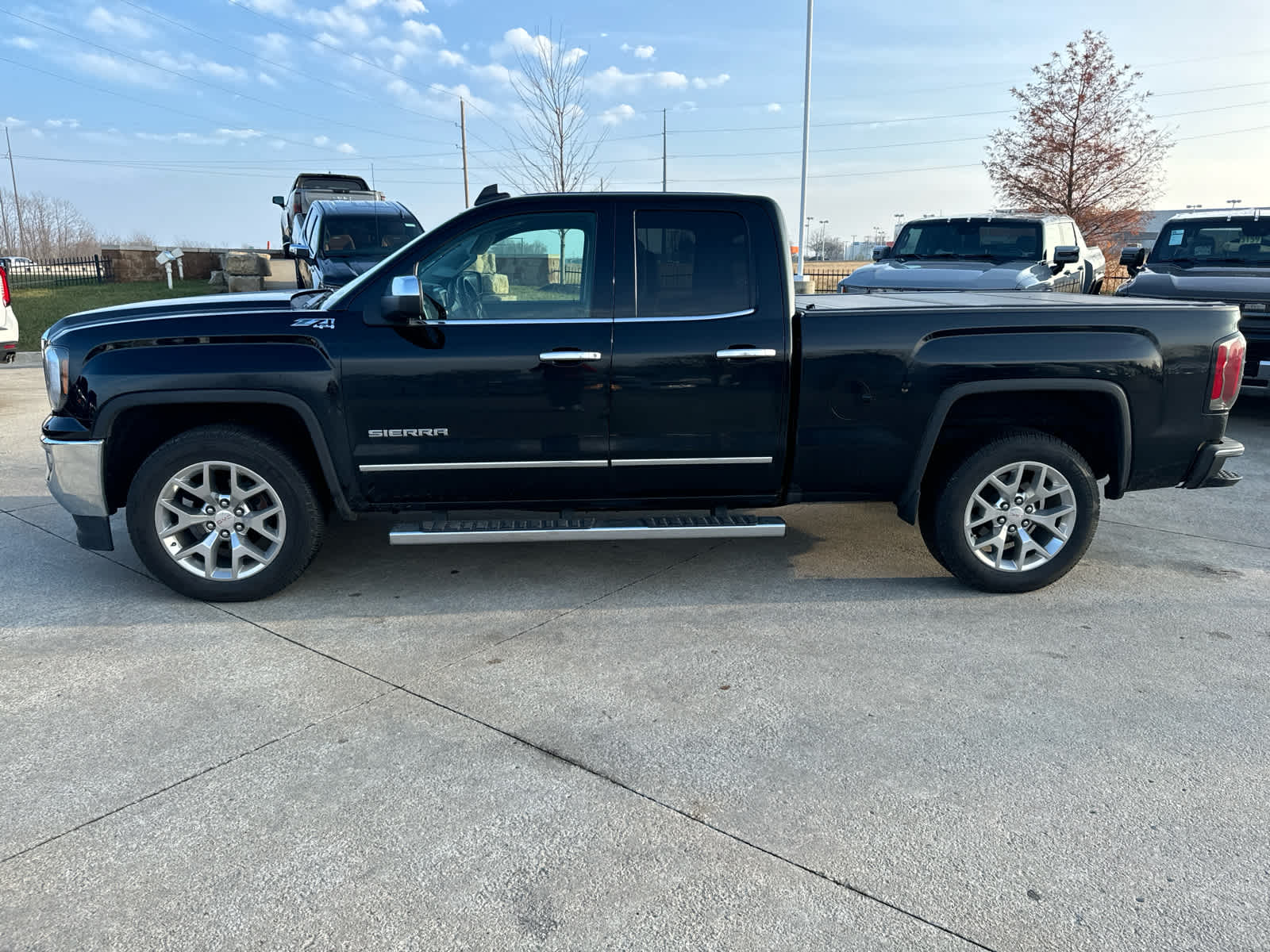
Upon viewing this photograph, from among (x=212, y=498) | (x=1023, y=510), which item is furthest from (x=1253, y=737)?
(x=212, y=498)

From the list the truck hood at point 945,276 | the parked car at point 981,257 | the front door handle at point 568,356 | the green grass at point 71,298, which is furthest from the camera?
the green grass at point 71,298

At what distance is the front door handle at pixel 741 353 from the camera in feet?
14.2

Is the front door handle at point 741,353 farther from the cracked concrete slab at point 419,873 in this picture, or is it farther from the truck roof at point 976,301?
the cracked concrete slab at point 419,873

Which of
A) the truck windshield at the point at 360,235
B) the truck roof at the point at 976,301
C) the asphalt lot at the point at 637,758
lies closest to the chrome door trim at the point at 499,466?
the asphalt lot at the point at 637,758

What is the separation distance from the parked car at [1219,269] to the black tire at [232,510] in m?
8.35

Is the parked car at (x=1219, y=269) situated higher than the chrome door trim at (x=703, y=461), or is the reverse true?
the parked car at (x=1219, y=269)

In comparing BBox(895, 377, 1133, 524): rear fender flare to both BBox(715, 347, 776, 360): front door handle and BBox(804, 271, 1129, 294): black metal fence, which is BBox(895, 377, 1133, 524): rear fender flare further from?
BBox(804, 271, 1129, 294): black metal fence

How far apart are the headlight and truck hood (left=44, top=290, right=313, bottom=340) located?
126mm

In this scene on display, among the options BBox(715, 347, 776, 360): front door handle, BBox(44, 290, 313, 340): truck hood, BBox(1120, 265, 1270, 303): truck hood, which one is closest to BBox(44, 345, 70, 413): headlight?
BBox(44, 290, 313, 340): truck hood

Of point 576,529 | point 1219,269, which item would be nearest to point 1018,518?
point 576,529

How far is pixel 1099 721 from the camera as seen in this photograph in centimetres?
339

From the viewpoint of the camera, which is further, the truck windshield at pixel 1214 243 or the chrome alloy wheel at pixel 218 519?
the truck windshield at pixel 1214 243

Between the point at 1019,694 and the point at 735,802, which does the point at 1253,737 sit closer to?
the point at 1019,694

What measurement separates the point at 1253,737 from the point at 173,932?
11.7 feet
